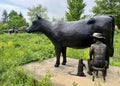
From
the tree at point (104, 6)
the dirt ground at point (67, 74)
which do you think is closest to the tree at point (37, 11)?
the tree at point (104, 6)

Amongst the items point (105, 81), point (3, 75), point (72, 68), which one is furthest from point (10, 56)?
point (105, 81)

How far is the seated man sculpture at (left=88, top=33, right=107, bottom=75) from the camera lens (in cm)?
625

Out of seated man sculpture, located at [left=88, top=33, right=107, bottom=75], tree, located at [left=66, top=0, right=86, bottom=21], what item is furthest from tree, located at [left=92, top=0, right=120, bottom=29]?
seated man sculpture, located at [left=88, top=33, right=107, bottom=75]

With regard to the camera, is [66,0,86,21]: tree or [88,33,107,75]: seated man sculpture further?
[66,0,86,21]: tree

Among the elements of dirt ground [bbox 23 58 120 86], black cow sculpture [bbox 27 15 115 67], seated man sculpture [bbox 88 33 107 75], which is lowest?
dirt ground [bbox 23 58 120 86]

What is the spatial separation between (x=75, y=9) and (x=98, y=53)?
2366 centimetres

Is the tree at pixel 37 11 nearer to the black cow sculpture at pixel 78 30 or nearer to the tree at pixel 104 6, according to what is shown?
the tree at pixel 104 6

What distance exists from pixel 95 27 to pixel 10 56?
3.66 metres

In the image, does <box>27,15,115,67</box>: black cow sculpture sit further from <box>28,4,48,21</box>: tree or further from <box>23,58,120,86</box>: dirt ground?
<box>28,4,48,21</box>: tree

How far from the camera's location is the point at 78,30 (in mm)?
7215

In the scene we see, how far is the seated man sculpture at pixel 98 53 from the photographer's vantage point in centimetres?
625

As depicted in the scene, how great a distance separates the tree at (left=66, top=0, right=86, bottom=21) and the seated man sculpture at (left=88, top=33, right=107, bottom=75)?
2323cm

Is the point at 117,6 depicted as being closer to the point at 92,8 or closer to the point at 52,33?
the point at 92,8

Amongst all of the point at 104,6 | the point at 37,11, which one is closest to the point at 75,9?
the point at 104,6
